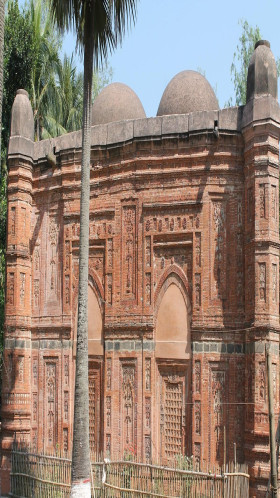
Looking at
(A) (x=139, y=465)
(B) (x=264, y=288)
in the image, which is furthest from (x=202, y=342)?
(A) (x=139, y=465)

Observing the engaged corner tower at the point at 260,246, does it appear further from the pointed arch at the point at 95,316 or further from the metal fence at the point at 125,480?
the pointed arch at the point at 95,316

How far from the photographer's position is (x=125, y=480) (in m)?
11.0

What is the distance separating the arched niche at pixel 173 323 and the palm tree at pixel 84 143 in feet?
7.84

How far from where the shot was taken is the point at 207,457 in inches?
435

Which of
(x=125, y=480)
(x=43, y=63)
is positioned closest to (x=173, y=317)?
(x=125, y=480)

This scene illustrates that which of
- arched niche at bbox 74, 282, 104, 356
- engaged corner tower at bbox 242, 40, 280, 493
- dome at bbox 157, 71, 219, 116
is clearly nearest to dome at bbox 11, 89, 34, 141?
dome at bbox 157, 71, 219, 116

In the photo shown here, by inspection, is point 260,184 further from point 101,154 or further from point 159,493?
point 159,493

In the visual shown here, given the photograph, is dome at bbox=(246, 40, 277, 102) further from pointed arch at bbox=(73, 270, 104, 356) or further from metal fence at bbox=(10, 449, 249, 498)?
metal fence at bbox=(10, 449, 249, 498)

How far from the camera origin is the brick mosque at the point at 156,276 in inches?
433

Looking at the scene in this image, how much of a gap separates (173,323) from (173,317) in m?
0.10

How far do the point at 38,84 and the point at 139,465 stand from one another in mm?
16656

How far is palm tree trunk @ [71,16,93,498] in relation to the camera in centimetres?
951

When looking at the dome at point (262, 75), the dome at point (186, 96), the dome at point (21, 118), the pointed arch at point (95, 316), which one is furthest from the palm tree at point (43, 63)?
the dome at point (262, 75)

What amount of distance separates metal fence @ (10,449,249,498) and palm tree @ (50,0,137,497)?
4.91ft
